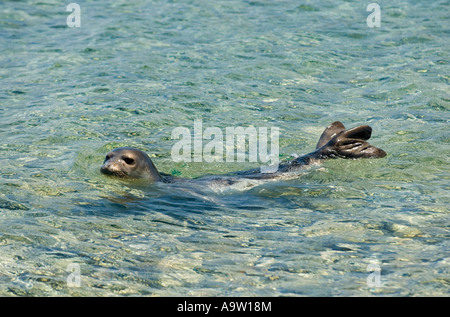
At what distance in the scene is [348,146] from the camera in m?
7.31

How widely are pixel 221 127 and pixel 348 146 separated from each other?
2.42 metres

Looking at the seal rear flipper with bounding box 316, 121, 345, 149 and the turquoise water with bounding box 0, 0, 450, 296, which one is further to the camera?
the seal rear flipper with bounding box 316, 121, 345, 149

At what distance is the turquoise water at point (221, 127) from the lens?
495cm

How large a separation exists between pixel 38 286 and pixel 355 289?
2.16 metres

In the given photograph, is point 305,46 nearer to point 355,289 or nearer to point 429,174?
point 429,174

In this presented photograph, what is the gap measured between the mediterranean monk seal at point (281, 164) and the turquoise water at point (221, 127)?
16 cm

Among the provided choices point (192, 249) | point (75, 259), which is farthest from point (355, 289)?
point (75, 259)

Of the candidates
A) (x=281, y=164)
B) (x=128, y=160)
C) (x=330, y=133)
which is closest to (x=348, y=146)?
(x=330, y=133)

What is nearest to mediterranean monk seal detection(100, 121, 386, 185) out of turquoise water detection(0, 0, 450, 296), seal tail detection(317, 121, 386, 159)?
seal tail detection(317, 121, 386, 159)

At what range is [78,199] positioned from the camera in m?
6.45

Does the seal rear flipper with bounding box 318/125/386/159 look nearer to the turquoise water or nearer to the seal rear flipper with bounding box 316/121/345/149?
the turquoise water

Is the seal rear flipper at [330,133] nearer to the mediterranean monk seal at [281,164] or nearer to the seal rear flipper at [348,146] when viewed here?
the mediterranean monk seal at [281,164]

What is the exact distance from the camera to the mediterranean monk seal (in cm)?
664

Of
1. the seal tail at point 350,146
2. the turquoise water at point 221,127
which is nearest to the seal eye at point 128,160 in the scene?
the turquoise water at point 221,127
